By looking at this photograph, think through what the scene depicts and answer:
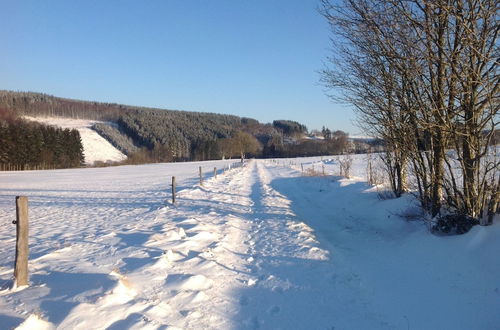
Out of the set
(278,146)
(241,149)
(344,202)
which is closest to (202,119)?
(278,146)

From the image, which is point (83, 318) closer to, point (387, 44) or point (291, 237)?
point (291, 237)

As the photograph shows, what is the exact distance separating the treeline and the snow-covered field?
219 ft

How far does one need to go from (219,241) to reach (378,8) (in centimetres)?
638

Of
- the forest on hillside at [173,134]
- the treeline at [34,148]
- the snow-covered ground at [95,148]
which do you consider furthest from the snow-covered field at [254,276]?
the snow-covered ground at [95,148]

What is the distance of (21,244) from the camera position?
15.6 feet

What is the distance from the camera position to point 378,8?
23.4 ft

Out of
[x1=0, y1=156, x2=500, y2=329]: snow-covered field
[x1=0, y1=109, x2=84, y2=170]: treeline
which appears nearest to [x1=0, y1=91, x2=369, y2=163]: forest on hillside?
[x1=0, y1=109, x2=84, y2=170]: treeline

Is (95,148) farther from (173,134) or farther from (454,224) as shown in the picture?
(454,224)

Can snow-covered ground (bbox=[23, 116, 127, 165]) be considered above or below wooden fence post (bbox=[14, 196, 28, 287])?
above

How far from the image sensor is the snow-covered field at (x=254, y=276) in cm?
421

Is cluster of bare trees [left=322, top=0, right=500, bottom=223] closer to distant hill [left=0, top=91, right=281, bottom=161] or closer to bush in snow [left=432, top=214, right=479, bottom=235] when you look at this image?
bush in snow [left=432, top=214, right=479, bottom=235]

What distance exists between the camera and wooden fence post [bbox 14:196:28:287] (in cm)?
469

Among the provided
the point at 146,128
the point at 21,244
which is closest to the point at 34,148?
the point at 21,244

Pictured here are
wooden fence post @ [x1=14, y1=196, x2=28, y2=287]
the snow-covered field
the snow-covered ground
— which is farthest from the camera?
the snow-covered ground
